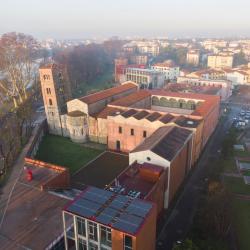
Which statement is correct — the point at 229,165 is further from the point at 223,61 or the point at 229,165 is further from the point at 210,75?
the point at 223,61

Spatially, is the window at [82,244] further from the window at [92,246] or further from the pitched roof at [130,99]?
the pitched roof at [130,99]

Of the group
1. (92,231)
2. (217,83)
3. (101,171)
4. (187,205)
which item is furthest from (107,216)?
(217,83)

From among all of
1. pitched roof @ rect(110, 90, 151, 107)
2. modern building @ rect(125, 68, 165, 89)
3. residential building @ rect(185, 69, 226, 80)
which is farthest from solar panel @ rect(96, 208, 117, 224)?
residential building @ rect(185, 69, 226, 80)

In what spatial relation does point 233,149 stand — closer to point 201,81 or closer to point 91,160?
point 91,160

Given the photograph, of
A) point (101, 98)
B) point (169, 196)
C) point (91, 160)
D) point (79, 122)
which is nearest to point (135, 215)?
point (169, 196)

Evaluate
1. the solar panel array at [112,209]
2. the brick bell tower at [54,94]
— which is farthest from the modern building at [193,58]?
the solar panel array at [112,209]
